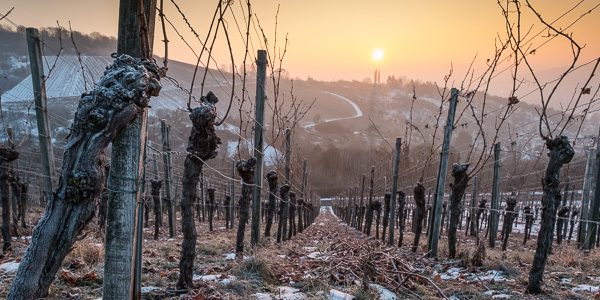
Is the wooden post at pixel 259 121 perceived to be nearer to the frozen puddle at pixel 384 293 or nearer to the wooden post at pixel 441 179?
the frozen puddle at pixel 384 293

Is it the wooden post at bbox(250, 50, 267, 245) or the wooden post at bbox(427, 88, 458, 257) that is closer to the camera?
the wooden post at bbox(250, 50, 267, 245)

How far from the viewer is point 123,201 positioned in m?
1.96

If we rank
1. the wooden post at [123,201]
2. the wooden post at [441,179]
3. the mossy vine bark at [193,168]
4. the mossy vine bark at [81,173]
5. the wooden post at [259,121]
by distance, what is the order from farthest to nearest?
1. the wooden post at [441,179]
2. the wooden post at [259,121]
3. the mossy vine bark at [193,168]
4. the wooden post at [123,201]
5. the mossy vine bark at [81,173]

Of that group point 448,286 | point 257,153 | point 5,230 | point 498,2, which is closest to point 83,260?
point 5,230

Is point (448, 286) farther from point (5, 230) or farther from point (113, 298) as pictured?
point (5, 230)

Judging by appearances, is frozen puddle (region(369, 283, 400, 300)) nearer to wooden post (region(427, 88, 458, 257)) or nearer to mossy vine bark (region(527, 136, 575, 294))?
mossy vine bark (region(527, 136, 575, 294))

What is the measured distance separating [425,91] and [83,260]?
164 meters

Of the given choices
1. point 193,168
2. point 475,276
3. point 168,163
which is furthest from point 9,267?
point 475,276

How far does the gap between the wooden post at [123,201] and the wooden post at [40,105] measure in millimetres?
5458

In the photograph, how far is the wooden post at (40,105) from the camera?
6.12 meters

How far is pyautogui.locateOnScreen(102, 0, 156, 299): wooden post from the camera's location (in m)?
1.95

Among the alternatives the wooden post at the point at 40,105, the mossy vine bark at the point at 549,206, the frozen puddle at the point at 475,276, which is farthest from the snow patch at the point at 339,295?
the wooden post at the point at 40,105

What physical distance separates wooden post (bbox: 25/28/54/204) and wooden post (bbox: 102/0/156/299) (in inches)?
215

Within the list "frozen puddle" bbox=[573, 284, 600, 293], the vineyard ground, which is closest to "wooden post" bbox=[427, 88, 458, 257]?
the vineyard ground
